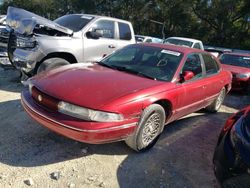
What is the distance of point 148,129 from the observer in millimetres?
4211

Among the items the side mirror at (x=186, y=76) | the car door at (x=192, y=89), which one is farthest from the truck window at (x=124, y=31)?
the side mirror at (x=186, y=76)

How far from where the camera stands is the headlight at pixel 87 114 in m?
3.52

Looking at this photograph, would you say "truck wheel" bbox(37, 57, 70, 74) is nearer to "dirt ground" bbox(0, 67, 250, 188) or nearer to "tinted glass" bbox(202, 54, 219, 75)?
"dirt ground" bbox(0, 67, 250, 188)

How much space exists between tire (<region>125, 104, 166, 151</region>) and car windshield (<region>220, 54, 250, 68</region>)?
7.18 m

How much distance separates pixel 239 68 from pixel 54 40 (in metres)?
6.41

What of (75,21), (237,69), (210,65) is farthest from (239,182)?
(237,69)

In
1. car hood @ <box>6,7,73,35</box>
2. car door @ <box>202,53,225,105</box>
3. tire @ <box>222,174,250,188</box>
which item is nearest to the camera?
tire @ <box>222,174,250,188</box>

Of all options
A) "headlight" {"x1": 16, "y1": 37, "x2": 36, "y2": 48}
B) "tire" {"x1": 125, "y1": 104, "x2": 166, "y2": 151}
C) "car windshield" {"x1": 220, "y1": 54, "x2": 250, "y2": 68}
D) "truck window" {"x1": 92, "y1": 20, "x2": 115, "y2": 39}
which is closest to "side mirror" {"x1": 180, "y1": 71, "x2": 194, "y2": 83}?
"tire" {"x1": 125, "y1": 104, "x2": 166, "y2": 151}

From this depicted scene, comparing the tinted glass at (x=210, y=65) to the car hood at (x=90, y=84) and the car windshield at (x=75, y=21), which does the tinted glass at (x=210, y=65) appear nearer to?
the car hood at (x=90, y=84)

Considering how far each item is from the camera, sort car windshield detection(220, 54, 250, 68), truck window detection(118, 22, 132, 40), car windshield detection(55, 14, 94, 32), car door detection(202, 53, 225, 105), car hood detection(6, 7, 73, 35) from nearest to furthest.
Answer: car door detection(202, 53, 225, 105) → car hood detection(6, 7, 73, 35) → car windshield detection(55, 14, 94, 32) → truck window detection(118, 22, 132, 40) → car windshield detection(220, 54, 250, 68)

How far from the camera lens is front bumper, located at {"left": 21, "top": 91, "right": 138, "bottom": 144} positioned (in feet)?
11.4

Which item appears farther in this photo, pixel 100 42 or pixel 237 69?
pixel 237 69

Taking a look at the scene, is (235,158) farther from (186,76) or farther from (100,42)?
(100,42)

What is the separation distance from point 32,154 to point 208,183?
224 cm
